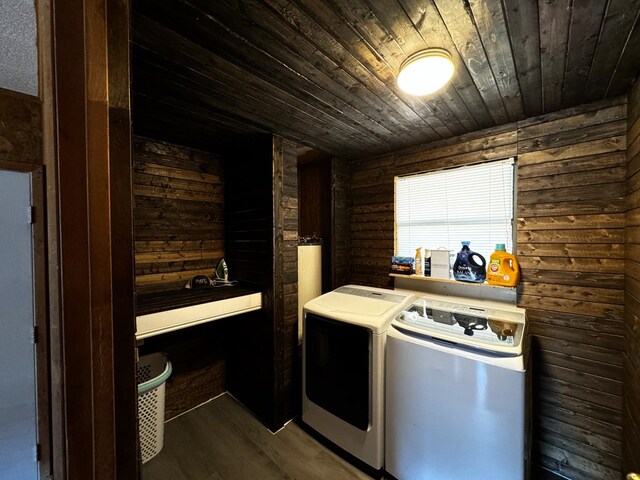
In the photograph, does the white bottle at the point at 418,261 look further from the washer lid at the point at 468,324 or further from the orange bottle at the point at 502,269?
the orange bottle at the point at 502,269

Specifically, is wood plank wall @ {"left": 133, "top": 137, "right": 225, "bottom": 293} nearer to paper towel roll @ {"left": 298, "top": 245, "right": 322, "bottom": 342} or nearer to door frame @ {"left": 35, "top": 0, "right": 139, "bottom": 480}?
paper towel roll @ {"left": 298, "top": 245, "right": 322, "bottom": 342}

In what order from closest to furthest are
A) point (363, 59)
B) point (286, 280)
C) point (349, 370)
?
point (363, 59), point (349, 370), point (286, 280)

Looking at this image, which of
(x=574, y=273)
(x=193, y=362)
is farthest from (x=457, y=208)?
(x=193, y=362)

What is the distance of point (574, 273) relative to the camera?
1.57 metres

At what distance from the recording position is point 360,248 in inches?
102

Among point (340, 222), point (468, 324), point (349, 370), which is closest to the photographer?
point (468, 324)

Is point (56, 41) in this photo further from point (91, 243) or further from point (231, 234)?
point (231, 234)

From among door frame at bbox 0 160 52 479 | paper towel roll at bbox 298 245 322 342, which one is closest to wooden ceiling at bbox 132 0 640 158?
door frame at bbox 0 160 52 479

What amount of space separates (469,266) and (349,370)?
1.17 m

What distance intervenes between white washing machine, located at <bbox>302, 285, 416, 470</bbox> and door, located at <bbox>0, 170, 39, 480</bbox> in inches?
53.8

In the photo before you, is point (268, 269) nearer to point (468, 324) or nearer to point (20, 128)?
point (468, 324)

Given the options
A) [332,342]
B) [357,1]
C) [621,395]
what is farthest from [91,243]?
[621,395]

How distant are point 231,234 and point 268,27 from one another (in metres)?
1.71

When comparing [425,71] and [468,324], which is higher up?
[425,71]
